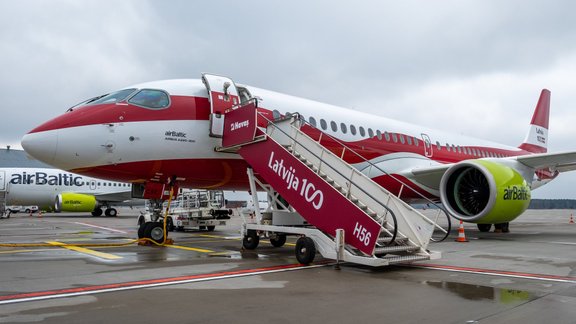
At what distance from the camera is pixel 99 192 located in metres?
33.4

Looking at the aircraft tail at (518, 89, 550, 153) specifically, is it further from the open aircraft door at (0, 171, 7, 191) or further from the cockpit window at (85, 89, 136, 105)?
the open aircraft door at (0, 171, 7, 191)

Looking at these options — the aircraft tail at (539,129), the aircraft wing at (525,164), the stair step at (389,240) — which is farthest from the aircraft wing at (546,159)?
the aircraft tail at (539,129)

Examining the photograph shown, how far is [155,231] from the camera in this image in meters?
9.92

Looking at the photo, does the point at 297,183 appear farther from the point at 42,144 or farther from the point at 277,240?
the point at 42,144

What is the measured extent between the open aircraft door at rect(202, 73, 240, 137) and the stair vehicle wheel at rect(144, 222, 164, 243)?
2.49 meters

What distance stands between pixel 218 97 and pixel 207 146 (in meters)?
1.11

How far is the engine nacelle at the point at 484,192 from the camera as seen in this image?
1066 cm

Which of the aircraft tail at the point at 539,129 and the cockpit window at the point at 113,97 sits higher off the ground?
the aircraft tail at the point at 539,129

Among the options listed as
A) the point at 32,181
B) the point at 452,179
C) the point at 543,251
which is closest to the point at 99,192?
the point at 32,181

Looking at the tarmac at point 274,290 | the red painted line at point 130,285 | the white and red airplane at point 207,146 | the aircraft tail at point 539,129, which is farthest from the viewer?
the aircraft tail at point 539,129

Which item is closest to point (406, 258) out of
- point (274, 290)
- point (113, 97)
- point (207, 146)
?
point (274, 290)

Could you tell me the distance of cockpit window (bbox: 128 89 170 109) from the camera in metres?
9.18

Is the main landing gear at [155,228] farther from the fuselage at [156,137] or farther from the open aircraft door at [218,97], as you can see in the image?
the open aircraft door at [218,97]

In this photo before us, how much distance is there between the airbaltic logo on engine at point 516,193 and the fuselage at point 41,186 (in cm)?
2639
